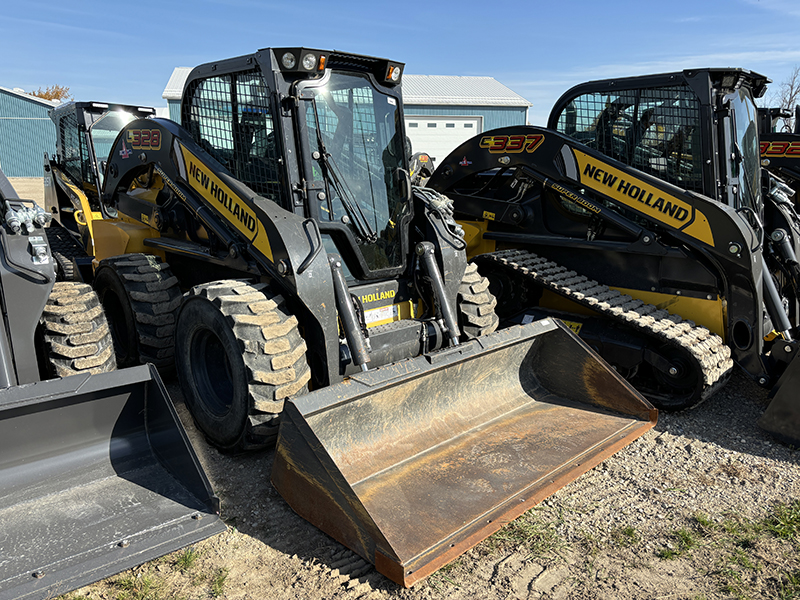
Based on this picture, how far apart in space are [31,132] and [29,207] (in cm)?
2426

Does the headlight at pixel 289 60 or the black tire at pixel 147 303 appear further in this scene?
the black tire at pixel 147 303

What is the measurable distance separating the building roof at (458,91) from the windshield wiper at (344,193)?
2195 centimetres

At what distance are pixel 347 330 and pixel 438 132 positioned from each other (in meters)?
24.0

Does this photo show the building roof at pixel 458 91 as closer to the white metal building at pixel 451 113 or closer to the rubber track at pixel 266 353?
the white metal building at pixel 451 113

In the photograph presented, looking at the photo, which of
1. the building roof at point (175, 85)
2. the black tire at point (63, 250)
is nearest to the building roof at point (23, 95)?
the building roof at point (175, 85)

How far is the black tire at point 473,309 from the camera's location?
4.72 metres

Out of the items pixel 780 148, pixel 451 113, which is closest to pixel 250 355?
pixel 780 148

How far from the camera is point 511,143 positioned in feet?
19.6

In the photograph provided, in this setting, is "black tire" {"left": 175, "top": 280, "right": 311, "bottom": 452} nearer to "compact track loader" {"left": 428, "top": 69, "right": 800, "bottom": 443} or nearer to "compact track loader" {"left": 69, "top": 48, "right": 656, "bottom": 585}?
"compact track loader" {"left": 69, "top": 48, "right": 656, "bottom": 585}

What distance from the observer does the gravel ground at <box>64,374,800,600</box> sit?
2.74 m

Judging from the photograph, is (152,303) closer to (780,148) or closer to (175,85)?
(780,148)

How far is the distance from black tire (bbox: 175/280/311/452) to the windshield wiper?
0.80 m

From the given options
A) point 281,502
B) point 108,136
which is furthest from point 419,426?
point 108,136

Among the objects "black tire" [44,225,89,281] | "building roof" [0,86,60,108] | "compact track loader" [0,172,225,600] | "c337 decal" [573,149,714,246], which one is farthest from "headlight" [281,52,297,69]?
"building roof" [0,86,60,108]
